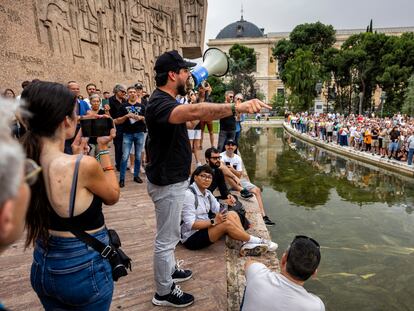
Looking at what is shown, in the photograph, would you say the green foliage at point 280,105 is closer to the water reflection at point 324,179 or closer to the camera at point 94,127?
the water reflection at point 324,179

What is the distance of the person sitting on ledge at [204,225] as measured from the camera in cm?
369

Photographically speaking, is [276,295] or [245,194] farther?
[245,194]

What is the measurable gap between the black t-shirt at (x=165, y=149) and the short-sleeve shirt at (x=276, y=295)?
3.02 ft

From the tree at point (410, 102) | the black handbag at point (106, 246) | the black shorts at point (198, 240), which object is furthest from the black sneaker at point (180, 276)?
the tree at point (410, 102)

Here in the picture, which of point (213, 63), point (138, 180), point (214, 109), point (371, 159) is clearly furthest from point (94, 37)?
point (371, 159)

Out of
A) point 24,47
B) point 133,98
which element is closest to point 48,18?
point 24,47

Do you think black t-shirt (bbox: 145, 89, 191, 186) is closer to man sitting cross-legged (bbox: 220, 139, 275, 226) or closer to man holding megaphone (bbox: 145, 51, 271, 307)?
man holding megaphone (bbox: 145, 51, 271, 307)

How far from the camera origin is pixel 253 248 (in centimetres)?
386

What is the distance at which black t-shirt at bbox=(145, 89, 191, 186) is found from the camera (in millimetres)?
2375

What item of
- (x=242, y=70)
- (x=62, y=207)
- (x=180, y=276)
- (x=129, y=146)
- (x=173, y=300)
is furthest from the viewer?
(x=242, y=70)

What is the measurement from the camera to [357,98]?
40.9 m

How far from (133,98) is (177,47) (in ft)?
38.6

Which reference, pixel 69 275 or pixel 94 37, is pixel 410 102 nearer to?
pixel 94 37

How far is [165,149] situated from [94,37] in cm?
979
